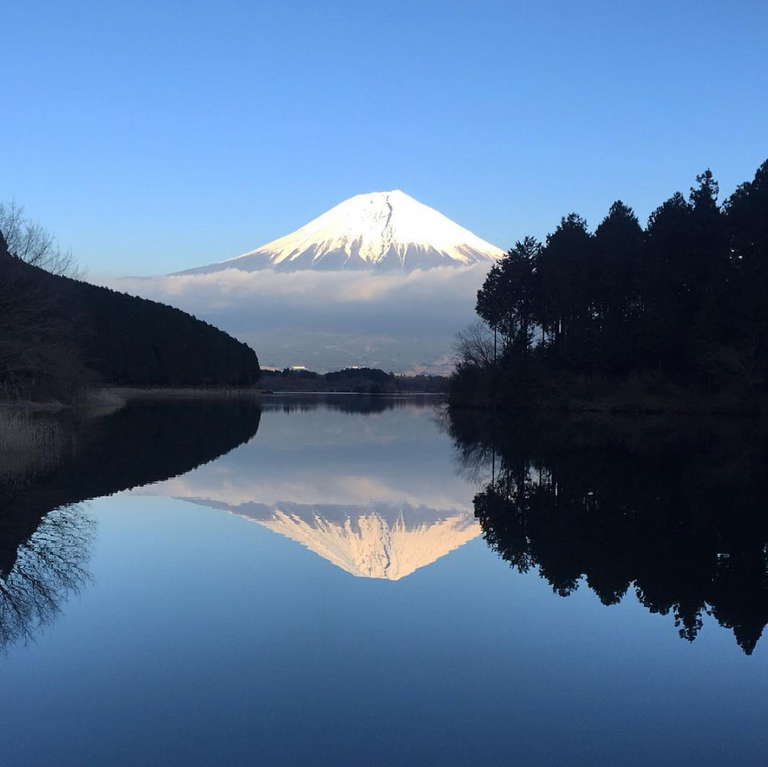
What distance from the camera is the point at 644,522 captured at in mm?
9555

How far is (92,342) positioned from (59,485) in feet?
210

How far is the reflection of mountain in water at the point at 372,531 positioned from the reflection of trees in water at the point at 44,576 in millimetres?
2132

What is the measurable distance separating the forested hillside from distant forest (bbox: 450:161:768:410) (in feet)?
73.0

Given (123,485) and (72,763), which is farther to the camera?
(123,485)

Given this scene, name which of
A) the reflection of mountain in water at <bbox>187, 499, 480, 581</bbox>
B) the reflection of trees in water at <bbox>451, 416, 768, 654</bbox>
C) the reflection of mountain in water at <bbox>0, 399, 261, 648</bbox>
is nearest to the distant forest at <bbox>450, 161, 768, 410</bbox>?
the reflection of trees in water at <bbox>451, 416, 768, 654</bbox>

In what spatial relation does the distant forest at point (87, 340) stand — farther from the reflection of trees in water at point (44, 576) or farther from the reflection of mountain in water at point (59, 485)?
the reflection of trees in water at point (44, 576)

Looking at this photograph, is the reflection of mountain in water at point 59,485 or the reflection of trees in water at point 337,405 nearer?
the reflection of mountain in water at point 59,485

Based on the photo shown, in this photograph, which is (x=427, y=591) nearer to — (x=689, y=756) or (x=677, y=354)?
(x=689, y=756)

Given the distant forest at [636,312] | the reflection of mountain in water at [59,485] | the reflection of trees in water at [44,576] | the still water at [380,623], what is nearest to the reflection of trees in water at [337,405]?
the distant forest at [636,312]

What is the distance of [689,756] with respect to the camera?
142 inches

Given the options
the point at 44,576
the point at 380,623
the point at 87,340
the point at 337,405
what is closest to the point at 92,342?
the point at 87,340

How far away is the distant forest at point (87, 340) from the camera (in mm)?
26438

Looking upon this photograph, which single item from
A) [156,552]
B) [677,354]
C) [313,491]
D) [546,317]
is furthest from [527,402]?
[156,552]

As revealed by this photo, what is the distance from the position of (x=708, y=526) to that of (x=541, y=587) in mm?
3576
